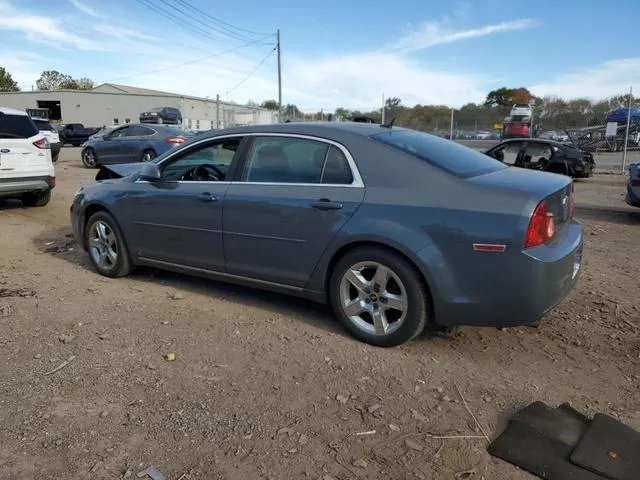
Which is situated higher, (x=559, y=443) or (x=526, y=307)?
(x=526, y=307)

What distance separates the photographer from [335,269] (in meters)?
4.02

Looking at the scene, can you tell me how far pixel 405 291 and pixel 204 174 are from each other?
7.25 ft

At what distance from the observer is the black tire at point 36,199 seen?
9.98m

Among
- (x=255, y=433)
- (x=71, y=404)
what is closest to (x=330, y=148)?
(x=255, y=433)

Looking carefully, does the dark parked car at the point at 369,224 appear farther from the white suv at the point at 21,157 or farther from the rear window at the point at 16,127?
the rear window at the point at 16,127

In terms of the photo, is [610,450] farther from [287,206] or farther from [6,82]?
[6,82]

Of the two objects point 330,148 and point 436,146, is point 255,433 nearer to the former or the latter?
point 330,148

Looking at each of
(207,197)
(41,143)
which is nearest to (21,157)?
(41,143)

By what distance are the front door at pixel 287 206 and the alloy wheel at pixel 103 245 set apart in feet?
5.31

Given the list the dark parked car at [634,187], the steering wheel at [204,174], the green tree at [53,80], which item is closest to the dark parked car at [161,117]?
the dark parked car at [634,187]

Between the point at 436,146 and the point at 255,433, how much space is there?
8.44 feet

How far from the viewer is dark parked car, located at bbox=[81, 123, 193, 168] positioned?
1622cm

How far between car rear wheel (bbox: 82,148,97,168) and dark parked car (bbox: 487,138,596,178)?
1264 centimetres

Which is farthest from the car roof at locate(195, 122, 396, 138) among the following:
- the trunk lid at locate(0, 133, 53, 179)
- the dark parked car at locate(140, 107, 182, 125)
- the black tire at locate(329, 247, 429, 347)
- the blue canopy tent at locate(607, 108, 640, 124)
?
the dark parked car at locate(140, 107, 182, 125)
